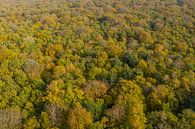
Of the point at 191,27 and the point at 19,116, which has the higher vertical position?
the point at 191,27

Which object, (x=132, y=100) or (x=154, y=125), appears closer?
(x=154, y=125)

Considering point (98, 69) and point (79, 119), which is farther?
point (98, 69)

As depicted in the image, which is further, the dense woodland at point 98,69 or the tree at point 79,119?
the dense woodland at point 98,69

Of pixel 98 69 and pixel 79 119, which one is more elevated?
pixel 98 69

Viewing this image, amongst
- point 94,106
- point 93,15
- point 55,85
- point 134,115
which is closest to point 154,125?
point 134,115

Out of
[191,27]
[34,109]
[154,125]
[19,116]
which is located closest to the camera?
[154,125]

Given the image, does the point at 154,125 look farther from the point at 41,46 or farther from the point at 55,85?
the point at 41,46

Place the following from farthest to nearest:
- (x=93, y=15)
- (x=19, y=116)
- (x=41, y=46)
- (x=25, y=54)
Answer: (x=93, y=15) < (x=41, y=46) < (x=25, y=54) < (x=19, y=116)

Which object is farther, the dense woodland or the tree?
the dense woodland
